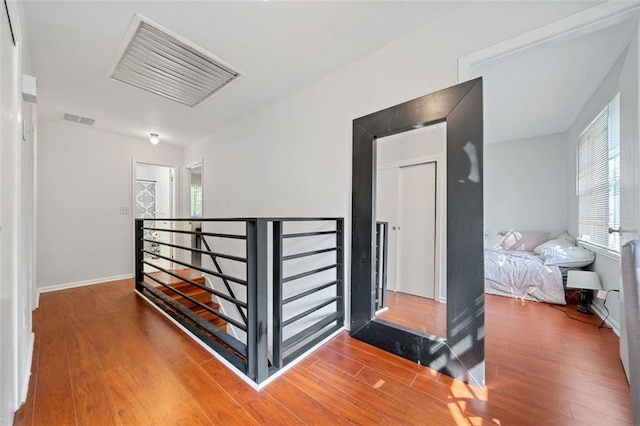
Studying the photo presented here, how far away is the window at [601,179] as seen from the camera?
2068 mm

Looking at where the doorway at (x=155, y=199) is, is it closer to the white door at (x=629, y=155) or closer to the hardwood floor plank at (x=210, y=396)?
the hardwood floor plank at (x=210, y=396)

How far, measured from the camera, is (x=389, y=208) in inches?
73.7

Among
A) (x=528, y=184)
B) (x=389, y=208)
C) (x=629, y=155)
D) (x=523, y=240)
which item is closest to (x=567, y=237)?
(x=523, y=240)

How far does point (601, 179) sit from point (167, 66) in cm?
426

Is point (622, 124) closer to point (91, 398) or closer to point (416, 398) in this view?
point (416, 398)

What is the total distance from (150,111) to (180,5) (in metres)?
1.97

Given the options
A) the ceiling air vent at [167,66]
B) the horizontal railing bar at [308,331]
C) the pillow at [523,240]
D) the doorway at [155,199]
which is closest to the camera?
the horizontal railing bar at [308,331]

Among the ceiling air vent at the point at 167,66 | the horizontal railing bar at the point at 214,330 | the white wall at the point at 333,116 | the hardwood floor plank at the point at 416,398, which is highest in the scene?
the ceiling air vent at the point at 167,66

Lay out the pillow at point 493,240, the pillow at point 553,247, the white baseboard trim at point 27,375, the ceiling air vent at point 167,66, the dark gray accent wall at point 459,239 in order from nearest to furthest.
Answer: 1. the white baseboard trim at point 27,375
2. the dark gray accent wall at point 459,239
3. the ceiling air vent at point 167,66
4. the pillow at point 553,247
5. the pillow at point 493,240

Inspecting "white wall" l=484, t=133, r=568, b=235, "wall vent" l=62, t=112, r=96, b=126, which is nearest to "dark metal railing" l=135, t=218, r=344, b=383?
"wall vent" l=62, t=112, r=96, b=126

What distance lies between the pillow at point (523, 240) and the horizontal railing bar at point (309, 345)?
2988 millimetres

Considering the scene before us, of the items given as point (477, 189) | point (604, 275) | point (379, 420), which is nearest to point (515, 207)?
point (604, 275)

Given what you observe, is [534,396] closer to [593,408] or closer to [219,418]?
[593,408]

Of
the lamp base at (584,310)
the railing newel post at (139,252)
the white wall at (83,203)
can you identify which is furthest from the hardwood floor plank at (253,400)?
the white wall at (83,203)
